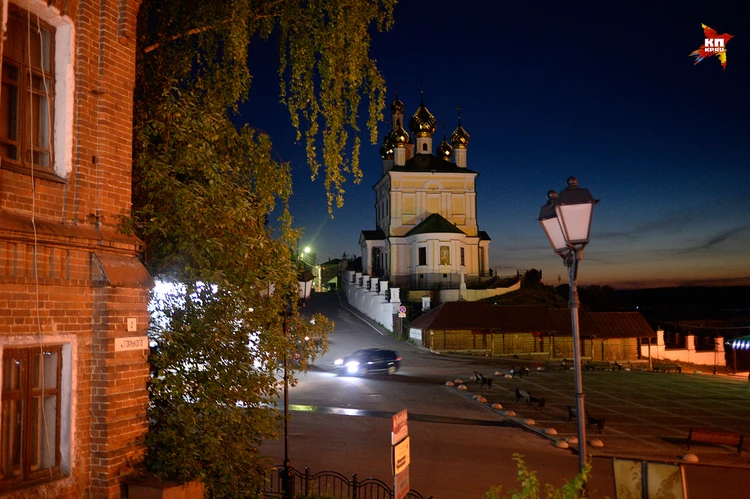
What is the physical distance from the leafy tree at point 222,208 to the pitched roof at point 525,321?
3027cm

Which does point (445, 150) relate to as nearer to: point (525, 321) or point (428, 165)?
point (428, 165)

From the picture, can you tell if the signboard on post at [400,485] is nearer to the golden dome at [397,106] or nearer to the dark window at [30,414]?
the dark window at [30,414]

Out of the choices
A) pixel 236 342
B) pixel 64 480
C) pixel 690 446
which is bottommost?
pixel 690 446

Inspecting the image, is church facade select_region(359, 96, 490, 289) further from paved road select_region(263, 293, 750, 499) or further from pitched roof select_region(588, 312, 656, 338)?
paved road select_region(263, 293, 750, 499)

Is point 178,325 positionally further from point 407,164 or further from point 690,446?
point 407,164

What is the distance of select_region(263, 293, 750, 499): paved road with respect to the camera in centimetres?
1264

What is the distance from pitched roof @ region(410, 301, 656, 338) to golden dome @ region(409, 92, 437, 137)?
102 feet

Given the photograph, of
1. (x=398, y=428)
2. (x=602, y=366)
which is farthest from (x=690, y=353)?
(x=398, y=428)

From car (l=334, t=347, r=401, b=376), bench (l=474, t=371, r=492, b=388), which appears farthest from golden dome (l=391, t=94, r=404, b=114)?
bench (l=474, t=371, r=492, b=388)

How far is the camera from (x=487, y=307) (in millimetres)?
40688

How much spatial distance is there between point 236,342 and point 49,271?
8.18ft

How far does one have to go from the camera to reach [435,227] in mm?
59375

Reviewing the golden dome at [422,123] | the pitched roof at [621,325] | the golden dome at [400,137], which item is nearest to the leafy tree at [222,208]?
the pitched roof at [621,325]

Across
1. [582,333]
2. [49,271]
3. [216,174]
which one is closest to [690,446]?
[216,174]
